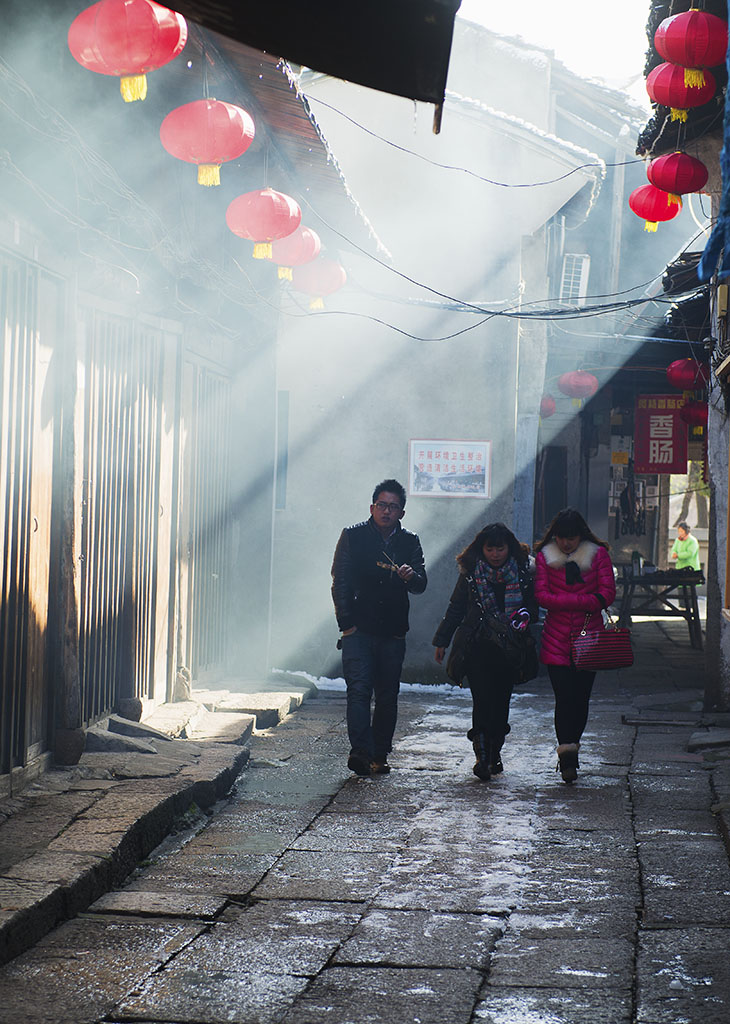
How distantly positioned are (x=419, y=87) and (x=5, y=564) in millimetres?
4228

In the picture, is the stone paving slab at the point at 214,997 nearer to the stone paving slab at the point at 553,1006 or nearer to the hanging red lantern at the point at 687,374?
the stone paving slab at the point at 553,1006

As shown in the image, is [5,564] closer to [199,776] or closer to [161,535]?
[199,776]

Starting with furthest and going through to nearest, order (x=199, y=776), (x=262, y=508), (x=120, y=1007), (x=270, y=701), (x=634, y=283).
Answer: (x=634, y=283), (x=262, y=508), (x=270, y=701), (x=199, y=776), (x=120, y=1007)

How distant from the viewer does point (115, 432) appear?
8.75 m

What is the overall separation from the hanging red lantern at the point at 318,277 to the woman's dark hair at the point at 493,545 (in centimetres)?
455

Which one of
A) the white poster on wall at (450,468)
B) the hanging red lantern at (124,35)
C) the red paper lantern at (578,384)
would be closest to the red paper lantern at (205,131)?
the hanging red lantern at (124,35)

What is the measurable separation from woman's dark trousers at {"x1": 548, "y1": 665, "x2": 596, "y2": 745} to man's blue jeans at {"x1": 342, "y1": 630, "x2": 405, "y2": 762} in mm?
1163

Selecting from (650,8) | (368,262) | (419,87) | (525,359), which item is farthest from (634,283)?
(419,87)

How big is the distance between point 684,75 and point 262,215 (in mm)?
3699

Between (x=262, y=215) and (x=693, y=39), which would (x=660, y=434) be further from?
(x=262, y=215)

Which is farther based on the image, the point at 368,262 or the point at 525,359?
the point at 525,359

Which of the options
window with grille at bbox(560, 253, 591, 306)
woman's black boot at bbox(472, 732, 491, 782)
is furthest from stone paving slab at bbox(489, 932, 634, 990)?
window with grille at bbox(560, 253, 591, 306)

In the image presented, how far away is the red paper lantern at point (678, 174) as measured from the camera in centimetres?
1028

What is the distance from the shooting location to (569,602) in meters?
8.16
